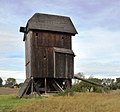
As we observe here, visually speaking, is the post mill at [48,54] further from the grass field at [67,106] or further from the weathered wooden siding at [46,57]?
the grass field at [67,106]

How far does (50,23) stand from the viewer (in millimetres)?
40188

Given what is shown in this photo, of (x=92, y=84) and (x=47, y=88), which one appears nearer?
(x=47, y=88)

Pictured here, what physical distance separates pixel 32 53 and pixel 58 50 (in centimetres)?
341

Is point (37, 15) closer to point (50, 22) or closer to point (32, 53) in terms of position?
point (50, 22)

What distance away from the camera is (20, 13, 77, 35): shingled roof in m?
39.2

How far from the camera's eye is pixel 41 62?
128ft

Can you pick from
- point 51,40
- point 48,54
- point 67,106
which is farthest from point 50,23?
point 67,106

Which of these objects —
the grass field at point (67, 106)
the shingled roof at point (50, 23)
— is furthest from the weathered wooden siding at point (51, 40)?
the grass field at point (67, 106)

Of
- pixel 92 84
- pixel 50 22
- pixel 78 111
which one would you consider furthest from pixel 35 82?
pixel 78 111

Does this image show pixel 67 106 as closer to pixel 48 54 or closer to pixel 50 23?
pixel 48 54

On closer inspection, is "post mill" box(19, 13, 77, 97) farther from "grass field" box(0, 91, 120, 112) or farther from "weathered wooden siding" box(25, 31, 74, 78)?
"grass field" box(0, 91, 120, 112)

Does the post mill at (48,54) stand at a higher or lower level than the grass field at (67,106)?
higher

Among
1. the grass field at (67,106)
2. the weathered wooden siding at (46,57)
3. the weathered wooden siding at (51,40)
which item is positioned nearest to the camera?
the grass field at (67,106)

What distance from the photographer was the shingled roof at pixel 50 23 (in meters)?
39.2
